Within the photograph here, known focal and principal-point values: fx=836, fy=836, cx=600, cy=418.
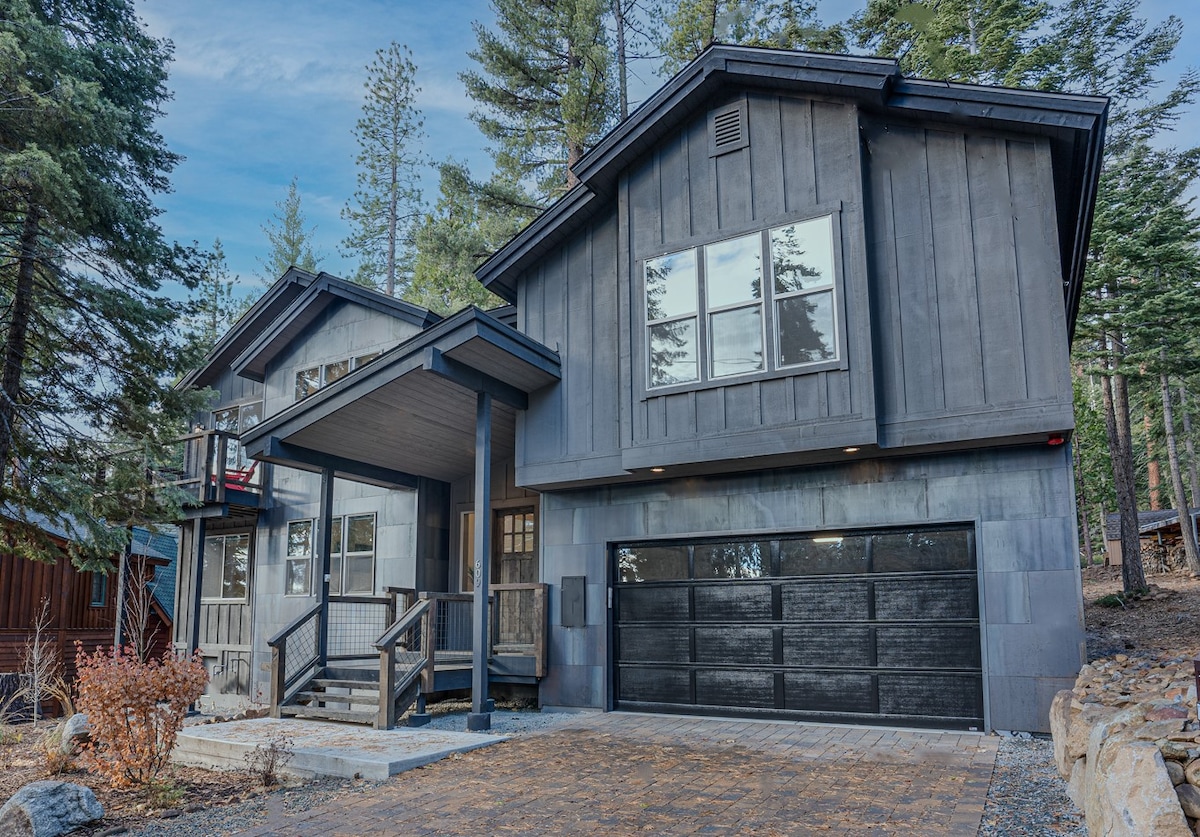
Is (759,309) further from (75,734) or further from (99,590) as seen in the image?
(99,590)

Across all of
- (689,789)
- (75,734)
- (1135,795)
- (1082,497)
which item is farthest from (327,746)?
(1082,497)

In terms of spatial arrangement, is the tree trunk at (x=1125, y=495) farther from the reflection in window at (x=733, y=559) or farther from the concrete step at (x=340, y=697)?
the concrete step at (x=340, y=697)

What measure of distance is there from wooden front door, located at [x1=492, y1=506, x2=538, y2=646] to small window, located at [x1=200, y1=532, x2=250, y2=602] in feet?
19.2

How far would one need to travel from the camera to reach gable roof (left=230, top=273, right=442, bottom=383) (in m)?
13.5

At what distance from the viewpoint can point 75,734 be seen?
26.3ft

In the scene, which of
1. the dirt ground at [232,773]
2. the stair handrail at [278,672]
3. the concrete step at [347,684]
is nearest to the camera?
the dirt ground at [232,773]

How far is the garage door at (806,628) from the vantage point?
7.90 m

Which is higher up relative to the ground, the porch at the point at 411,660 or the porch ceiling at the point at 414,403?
the porch ceiling at the point at 414,403

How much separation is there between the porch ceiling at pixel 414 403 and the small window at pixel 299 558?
3347mm

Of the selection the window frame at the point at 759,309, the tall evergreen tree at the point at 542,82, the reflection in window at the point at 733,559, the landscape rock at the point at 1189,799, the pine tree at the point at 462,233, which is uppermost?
the tall evergreen tree at the point at 542,82

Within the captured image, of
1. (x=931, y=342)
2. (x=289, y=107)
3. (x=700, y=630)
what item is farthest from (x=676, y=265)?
(x=289, y=107)

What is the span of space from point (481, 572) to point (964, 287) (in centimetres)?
553

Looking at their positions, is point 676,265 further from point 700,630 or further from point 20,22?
point 20,22

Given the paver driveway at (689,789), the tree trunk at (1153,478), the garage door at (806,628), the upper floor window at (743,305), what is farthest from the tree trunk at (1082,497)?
the paver driveway at (689,789)
